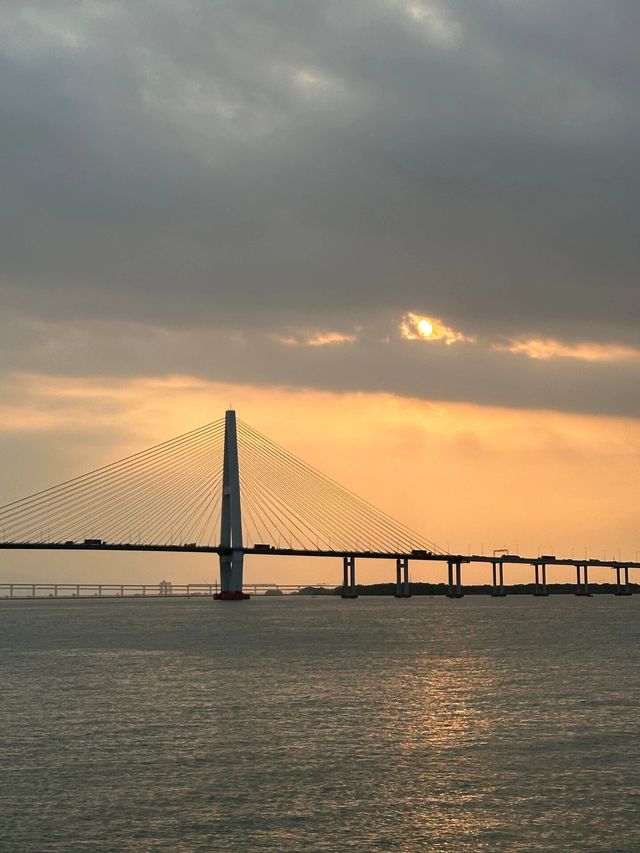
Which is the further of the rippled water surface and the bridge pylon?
the bridge pylon

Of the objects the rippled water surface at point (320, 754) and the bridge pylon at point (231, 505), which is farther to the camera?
the bridge pylon at point (231, 505)

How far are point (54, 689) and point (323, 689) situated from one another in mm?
12317

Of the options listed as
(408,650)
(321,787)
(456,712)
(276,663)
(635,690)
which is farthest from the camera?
(408,650)

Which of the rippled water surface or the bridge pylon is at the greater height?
the bridge pylon

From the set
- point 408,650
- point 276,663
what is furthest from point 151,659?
point 408,650

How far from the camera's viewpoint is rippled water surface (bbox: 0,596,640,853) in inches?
1056

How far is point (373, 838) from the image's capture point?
2628 cm

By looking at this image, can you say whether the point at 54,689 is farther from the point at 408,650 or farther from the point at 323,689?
the point at 408,650

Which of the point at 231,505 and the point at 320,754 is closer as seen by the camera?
the point at 320,754

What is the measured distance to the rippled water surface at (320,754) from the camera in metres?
26.8

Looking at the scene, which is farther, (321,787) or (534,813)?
(321,787)

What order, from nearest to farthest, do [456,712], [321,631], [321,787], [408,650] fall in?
[321,787] → [456,712] → [408,650] → [321,631]

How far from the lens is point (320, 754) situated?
3634 centimetres

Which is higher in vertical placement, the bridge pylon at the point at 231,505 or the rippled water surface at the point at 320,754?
the bridge pylon at the point at 231,505
